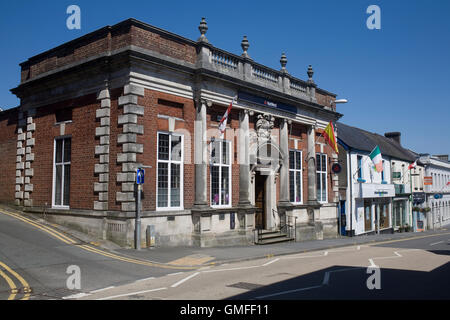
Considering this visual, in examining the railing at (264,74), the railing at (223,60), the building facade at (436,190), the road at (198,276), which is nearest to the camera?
the road at (198,276)

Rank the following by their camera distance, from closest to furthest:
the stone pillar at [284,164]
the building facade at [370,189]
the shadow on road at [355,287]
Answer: the shadow on road at [355,287] → the stone pillar at [284,164] → the building facade at [370,189]

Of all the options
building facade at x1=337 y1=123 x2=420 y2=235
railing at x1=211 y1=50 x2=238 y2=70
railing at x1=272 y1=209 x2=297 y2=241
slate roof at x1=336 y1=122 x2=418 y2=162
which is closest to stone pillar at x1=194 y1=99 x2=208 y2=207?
railing at x1=211 y1=50 x2=238 y2=70

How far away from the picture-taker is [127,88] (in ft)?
50.0

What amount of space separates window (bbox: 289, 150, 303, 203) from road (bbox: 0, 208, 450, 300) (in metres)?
8.52

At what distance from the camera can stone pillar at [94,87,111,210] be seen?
1552cm

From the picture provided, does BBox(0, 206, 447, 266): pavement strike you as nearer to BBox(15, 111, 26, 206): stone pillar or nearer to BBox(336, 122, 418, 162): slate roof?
BBox(15, 111, 26, 206): stone pillar

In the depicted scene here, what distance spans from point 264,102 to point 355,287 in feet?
43.5

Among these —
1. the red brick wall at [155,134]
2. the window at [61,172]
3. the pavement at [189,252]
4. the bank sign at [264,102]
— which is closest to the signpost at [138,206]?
the pavement at [189,252]

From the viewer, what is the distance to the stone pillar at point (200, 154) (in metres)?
17.1

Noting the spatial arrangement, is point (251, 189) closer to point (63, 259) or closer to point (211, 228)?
point (211, 228)

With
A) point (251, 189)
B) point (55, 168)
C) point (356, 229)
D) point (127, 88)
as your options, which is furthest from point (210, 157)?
point (356, 229)

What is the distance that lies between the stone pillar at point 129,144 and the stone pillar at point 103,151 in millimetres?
702

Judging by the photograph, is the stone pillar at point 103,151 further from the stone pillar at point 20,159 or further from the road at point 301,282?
the stone pillar at point 20,159

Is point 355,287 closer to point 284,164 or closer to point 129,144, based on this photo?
point 129,144
